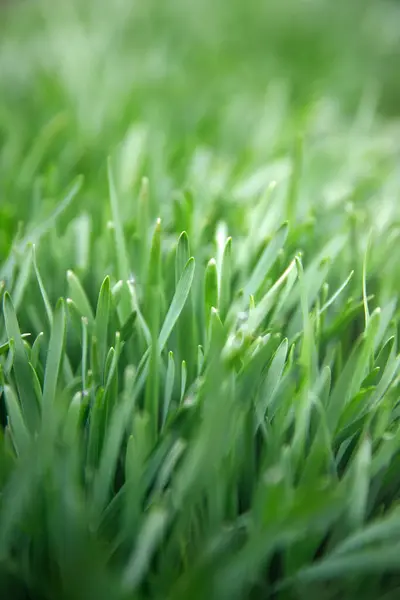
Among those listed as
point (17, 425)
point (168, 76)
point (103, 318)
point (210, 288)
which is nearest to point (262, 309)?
point (210, 288)

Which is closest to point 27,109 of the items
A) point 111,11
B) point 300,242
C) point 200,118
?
point 200,118

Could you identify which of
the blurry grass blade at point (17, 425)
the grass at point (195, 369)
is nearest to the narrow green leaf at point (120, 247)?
the grass at point (195, 369)

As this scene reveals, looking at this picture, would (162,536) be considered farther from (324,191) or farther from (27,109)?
(27,109)

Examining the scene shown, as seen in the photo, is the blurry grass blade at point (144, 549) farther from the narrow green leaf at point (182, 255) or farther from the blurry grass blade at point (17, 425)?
the narrow green leaf at point (182, 255)

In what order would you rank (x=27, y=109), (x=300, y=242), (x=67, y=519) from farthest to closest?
(x=27, y=109)
(x=300, y=242)
(x=67, y=519)

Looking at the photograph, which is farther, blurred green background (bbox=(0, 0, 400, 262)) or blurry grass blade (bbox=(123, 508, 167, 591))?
blurred green background (bbox=(0, 0, 400, 262))

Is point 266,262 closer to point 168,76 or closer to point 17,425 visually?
point 17,425

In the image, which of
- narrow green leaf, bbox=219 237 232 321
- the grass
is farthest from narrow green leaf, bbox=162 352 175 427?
narrow green leaf, bbox=219 237 232 321

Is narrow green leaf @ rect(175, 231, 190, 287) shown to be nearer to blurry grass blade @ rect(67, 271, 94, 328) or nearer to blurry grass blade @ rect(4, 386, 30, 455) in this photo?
blurry grass blade @ rect(67, 271, 94, 328)
